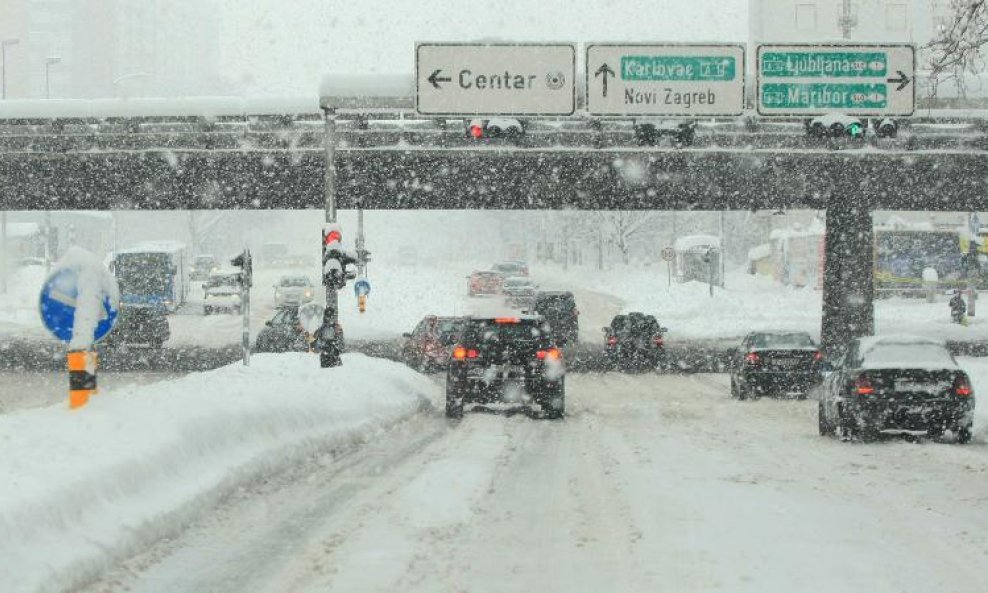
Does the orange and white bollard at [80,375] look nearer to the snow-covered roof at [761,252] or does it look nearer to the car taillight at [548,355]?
the car taillight at [548,355]

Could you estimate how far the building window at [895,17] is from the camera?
117 m

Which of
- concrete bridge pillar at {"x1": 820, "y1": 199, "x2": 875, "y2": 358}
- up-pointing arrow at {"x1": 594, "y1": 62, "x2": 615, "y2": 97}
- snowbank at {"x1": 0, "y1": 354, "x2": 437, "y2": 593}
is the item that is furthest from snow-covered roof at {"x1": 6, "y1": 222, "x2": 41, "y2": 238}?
snowbank at {"x1": 0, "y1": 354, "x2": 437, "y2": 593}

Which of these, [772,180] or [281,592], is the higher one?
[772,180]

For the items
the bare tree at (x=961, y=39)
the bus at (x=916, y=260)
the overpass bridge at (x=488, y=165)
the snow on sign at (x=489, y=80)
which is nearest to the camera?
the bare tree at (x=961, y=39)

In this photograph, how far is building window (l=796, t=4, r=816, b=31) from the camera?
380 feet

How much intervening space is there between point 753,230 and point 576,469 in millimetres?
106132

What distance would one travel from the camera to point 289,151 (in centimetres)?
3306

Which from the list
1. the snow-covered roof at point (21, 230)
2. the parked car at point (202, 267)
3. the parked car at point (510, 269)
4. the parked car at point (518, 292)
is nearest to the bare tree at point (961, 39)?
the parked car at point (518, 292)

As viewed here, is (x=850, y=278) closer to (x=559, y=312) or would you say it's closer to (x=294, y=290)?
(x=559, y=312)

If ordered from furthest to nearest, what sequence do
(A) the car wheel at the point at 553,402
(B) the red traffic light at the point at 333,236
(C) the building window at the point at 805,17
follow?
(C) the building window at the point at 805,17 → (B) the red traffic light at the point at 333,236 → (A) the car wheel at the point at 553,402

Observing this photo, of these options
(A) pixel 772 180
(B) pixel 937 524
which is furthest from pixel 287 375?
(A) pixel 772 180

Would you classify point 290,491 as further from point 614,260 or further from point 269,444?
point 614,260

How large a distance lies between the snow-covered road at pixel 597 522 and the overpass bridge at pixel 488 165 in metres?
15.7

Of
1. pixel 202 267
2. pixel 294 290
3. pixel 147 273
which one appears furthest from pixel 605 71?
pixel 202 267
